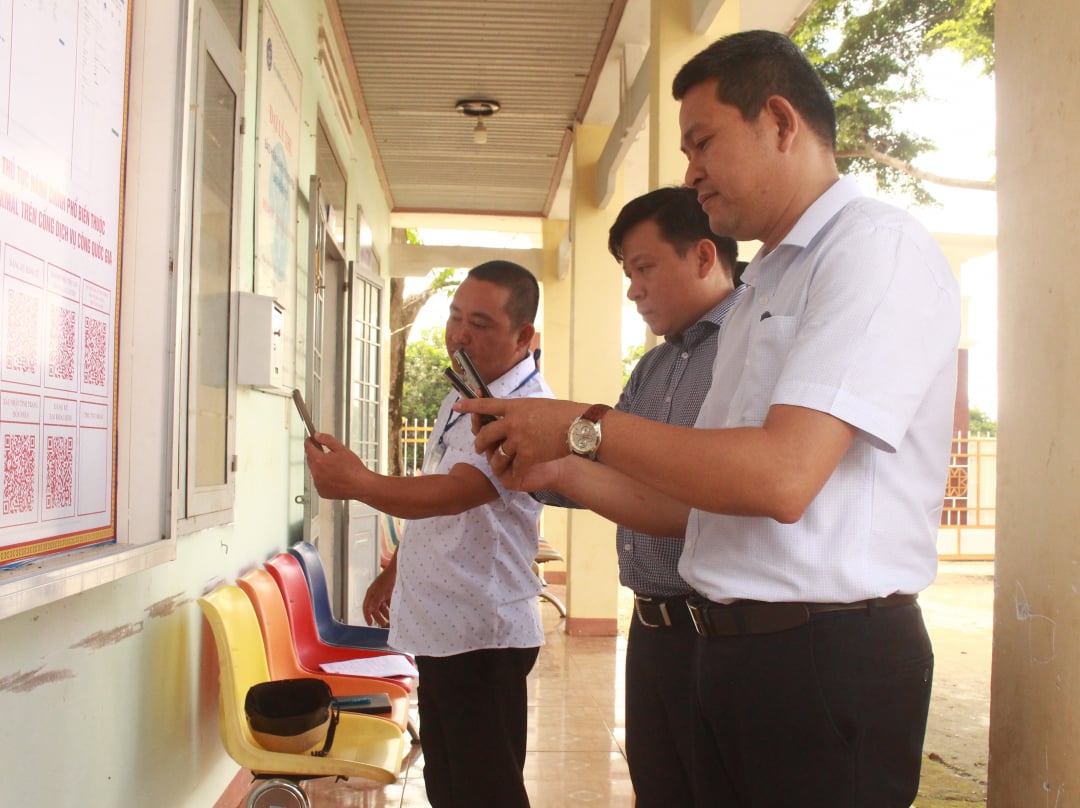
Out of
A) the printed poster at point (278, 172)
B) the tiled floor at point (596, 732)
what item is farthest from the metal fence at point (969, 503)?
the printed poster at point (278, 172)

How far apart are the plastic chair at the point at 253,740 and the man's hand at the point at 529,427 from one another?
1.35 metres

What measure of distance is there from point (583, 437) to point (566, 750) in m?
3.20

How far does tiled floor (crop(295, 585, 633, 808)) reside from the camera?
3.38m

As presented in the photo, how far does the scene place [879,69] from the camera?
8422mm

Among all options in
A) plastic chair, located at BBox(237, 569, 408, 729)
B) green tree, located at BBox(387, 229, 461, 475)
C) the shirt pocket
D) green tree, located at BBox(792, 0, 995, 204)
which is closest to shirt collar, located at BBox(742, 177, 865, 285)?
the shirt pocket

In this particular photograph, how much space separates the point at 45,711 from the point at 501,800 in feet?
3.21

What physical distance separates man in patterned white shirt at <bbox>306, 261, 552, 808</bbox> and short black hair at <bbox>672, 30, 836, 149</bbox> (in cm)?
95

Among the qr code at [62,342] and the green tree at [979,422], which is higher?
the qr code at [62,342]

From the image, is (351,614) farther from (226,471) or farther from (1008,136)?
(1008,136)

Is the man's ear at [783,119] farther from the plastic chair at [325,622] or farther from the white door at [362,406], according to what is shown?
the white door at [362,406]

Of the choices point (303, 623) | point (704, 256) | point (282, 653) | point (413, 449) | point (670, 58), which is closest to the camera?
point (704, 256)

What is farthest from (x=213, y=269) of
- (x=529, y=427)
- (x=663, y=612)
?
(x=529, y=427)

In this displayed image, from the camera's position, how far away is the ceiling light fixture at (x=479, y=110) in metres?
6.46

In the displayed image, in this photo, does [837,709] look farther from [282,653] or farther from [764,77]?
[282,653]
